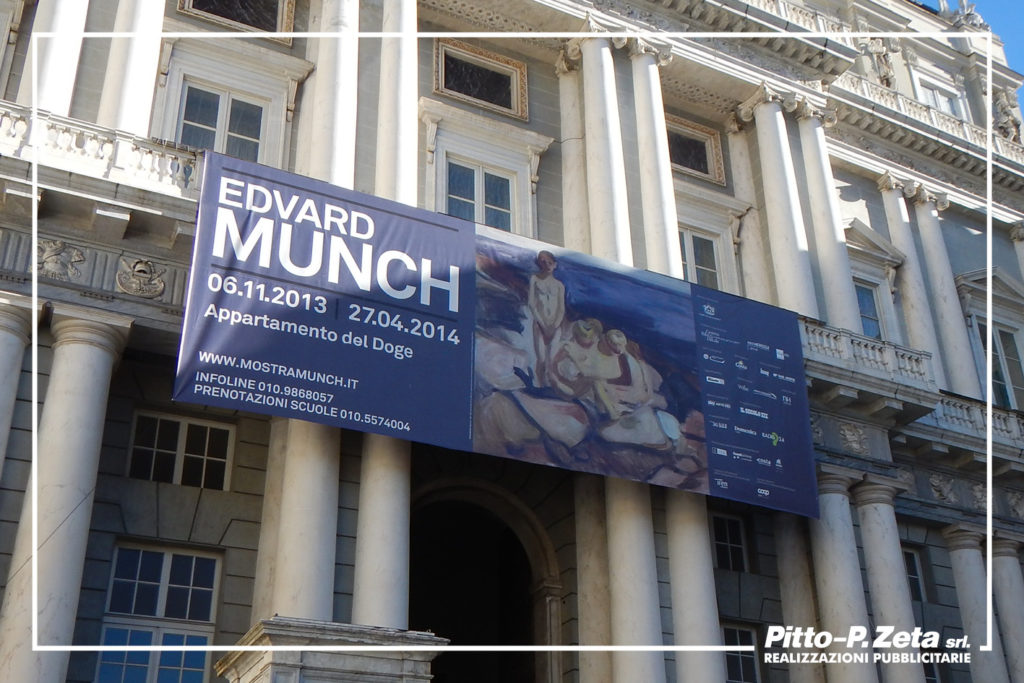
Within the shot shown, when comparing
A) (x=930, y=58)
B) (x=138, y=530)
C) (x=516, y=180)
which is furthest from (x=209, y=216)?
(x=930, y=58)

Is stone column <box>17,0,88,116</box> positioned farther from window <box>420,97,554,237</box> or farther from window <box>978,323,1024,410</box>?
window <box>978,323,1024,410</box>

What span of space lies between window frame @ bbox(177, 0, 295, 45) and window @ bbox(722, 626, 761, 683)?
1246 cm

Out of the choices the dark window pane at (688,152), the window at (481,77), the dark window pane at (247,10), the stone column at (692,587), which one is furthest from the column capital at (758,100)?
the dark window pane at (247,10)

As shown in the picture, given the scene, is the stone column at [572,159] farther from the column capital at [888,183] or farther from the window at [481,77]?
the column capital at [888,183]

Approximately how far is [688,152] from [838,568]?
939 centimetres

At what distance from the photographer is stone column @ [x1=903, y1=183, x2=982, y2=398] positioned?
79.3 feet

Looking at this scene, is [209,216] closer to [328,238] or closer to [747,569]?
[328,238]

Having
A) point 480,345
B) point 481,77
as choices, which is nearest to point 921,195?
point 481,77

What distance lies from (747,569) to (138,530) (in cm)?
997

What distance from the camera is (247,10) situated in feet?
64.2

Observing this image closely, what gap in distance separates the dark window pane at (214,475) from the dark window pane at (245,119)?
5669mm

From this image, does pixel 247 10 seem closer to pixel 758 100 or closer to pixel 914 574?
pixel 758 100

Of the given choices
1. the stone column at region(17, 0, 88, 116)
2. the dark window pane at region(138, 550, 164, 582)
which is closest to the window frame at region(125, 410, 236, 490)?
the dark window pane at region(138, 550, 164, 582)

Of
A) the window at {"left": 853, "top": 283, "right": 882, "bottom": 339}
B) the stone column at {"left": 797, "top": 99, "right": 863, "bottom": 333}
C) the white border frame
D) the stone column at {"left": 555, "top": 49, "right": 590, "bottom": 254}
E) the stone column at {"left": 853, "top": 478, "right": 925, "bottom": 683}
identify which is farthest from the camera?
the window at {"left": 853, "top": 283, "right": 882, "bottom": 339}
